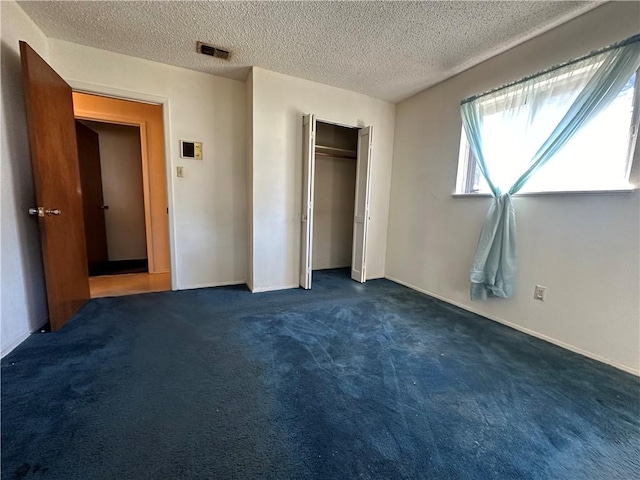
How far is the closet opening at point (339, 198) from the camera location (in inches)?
143

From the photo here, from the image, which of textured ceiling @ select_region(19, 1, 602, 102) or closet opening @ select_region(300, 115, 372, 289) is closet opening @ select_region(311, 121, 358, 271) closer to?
closet opening @ select_region(300, 115, 372, 289)

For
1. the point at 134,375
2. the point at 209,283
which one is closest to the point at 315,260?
the point at 209,283

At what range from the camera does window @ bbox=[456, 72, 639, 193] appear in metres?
1.80

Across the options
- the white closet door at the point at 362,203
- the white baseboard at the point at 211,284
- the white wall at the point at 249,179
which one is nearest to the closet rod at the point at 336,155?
the white closet door at the point at 362,203

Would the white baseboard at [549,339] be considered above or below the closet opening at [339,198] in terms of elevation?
below

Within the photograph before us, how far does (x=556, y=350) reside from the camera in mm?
2051

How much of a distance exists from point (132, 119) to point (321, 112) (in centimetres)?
249

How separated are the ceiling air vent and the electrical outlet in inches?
140

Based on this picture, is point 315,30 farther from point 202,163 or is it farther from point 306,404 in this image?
point 306,404

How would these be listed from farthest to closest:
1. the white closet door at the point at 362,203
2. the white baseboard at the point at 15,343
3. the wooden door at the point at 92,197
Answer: the wooden door at the point at 92,197
the white closet door at the point at 362,203
the white baseboard at the point at 15,343

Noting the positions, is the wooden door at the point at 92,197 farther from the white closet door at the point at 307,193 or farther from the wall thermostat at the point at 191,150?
the white closet door at the point at 307,193

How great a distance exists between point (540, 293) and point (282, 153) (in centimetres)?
289

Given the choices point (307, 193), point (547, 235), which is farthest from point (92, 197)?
point (547, 235)

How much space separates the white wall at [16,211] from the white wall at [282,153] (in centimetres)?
Answer: 182
